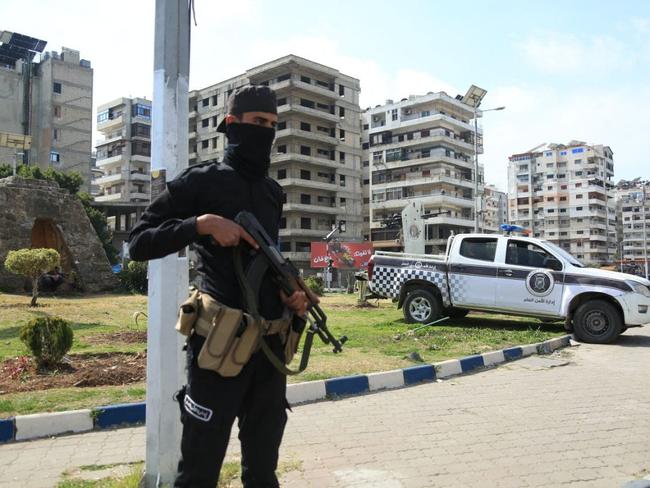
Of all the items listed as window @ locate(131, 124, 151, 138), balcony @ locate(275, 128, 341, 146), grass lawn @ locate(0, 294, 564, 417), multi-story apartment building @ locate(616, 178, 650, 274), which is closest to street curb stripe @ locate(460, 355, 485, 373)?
grass lawn @ locate(0, 294, 564, 417)

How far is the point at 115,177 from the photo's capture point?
7444cm

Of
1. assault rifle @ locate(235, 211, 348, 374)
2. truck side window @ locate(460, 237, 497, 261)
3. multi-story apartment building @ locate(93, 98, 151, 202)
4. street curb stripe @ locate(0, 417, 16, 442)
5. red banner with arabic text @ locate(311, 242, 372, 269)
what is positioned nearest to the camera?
assault rifle @ locate(235, 211, 348, 374)

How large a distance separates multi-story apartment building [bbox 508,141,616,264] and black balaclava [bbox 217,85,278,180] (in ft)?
329

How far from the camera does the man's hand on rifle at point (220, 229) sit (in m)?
2.06

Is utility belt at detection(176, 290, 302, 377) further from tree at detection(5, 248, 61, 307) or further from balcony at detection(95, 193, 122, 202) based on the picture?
balcony at detection(95, 193, 122, 202)

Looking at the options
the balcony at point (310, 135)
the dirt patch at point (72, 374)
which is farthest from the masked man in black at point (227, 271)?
the balcony at point (310, 135)

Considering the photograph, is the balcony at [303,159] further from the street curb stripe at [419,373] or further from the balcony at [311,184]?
the street curb stripe at [419,373]

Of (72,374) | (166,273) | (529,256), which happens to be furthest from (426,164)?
(166,273)

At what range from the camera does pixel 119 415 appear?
15.0 ft

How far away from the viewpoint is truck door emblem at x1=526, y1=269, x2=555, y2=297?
9805 millimetres

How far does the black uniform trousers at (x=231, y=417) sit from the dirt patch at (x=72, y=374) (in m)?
4.00

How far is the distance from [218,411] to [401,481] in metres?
1.78

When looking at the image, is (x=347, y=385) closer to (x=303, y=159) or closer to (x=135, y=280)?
(x=135, y=280)

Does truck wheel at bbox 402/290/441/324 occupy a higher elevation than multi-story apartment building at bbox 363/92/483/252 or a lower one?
lower
